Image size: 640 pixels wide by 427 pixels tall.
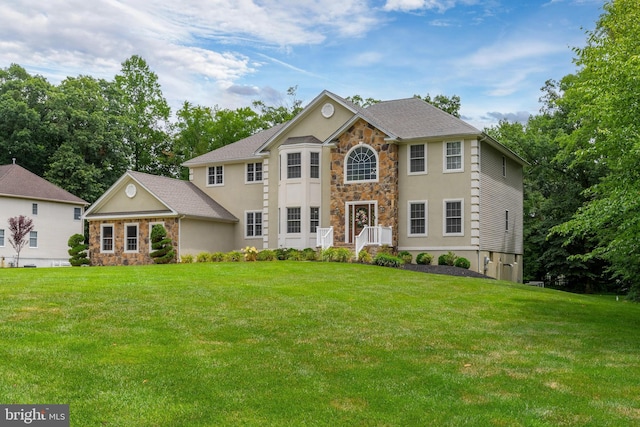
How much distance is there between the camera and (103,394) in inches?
271

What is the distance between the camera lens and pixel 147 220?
3002 cm

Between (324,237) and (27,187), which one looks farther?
(27,187)

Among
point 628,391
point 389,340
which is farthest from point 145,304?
point 628,391

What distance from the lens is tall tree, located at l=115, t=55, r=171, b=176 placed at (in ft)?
163

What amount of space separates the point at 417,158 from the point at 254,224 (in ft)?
30.6

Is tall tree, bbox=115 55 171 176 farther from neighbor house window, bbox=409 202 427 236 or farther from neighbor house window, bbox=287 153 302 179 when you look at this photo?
neighbor house window, bbox=409 202 427 236

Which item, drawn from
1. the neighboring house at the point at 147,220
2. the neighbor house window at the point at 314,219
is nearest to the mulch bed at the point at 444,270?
the neighbor house window at the point at 314,219

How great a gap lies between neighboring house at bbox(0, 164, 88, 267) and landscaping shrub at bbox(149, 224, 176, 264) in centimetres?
1448

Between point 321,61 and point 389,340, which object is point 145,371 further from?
point 321,61

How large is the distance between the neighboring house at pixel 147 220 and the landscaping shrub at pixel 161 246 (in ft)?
2.07

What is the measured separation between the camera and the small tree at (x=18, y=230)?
114ft

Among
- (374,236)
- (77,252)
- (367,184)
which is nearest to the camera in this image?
(374,236)

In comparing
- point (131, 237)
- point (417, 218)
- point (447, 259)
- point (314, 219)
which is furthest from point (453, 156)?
point (131, 237)

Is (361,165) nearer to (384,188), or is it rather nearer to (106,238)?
(384,188)
